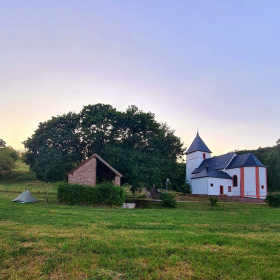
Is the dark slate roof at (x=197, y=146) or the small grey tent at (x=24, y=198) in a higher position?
the dark slate roof at (x=197, y=146)

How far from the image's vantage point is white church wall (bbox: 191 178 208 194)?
36.2 meters

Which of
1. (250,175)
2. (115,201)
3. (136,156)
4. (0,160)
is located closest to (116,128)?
(136,156)

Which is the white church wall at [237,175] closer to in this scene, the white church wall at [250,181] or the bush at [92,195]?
the white church wall at [250,181]

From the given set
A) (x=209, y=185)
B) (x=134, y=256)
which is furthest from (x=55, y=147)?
(x=209, y=185)

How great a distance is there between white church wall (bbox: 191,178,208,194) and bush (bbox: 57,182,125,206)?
21.6 m

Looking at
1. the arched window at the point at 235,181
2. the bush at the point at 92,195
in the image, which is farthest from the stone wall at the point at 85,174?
the arched window at the point at 235,181

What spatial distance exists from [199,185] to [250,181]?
294 inches

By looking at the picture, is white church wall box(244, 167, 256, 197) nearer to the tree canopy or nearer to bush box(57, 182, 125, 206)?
the tree canopy

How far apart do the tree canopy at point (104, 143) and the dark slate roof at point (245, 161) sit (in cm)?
1503

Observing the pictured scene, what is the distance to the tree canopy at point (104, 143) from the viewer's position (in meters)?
24.1

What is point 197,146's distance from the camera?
44656 mm

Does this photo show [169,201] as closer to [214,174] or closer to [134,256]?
[134,256]

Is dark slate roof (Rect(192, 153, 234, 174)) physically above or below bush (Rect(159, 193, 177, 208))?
above

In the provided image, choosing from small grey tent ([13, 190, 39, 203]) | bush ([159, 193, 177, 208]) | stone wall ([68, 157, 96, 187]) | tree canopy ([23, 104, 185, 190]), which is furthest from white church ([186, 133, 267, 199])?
small grey tent ([13, 190, 39, 203])
